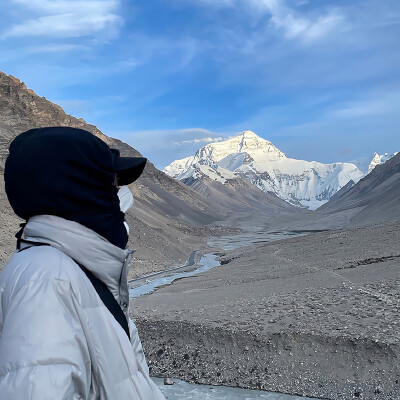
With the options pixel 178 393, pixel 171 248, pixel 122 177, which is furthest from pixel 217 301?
pixel 171 248

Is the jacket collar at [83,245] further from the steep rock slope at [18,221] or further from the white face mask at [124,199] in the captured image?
the steep rock slope at [18,221]

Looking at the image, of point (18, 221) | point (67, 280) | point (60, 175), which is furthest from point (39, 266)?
point (18, 221)

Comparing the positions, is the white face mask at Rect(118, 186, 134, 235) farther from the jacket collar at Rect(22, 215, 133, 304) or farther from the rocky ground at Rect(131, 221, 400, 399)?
the rocky ground at Rect(131, 221, 400, 399)

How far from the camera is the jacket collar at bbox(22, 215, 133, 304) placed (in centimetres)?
198

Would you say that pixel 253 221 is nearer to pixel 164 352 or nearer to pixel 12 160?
pixel 164 352

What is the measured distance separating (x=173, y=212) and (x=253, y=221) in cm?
4180

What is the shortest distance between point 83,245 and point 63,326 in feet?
1.26

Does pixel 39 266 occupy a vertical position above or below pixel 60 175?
below

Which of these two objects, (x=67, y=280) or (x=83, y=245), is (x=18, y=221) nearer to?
(x=83, y=245)

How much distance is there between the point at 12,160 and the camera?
200cm

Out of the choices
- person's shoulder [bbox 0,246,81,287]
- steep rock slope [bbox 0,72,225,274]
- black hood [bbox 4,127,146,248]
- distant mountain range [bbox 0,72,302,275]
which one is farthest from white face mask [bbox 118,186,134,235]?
steep rock slope [bbox 0,72,225,274]

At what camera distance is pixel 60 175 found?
6.63 feet

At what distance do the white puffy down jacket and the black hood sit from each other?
0.07 meters

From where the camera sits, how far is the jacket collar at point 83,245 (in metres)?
1.98
